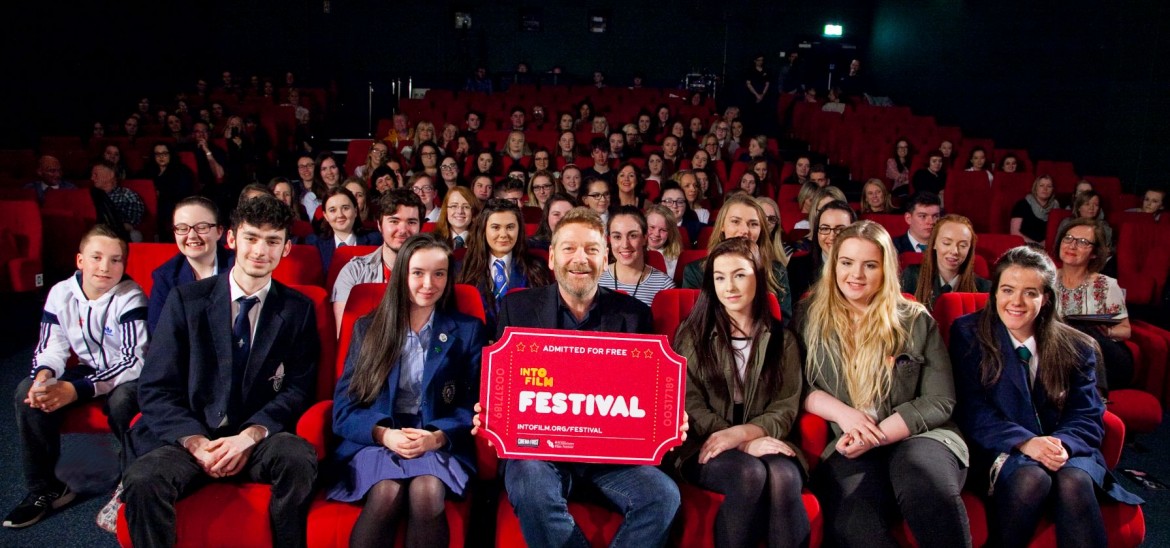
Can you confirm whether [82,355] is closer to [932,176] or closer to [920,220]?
[920,220]

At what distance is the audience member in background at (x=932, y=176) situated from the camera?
7.34 meters

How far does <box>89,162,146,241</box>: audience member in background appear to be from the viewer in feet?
19.5

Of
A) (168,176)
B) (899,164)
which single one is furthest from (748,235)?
(168,176)

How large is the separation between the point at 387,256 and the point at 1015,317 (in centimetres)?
241

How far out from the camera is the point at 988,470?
243 cm

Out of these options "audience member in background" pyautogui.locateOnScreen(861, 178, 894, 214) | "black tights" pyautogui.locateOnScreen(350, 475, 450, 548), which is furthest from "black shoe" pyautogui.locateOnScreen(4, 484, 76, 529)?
"audience member in background" pyautogui.locateOnScreen(861, 178, 894, 214)

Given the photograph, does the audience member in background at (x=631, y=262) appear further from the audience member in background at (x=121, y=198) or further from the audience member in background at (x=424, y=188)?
the audience member in background at (x=121, y=198)

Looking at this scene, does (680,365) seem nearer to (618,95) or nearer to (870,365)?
(870,365)

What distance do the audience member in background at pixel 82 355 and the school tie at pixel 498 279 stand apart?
51.2 inches

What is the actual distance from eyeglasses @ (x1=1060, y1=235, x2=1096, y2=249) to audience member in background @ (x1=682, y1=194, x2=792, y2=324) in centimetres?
123

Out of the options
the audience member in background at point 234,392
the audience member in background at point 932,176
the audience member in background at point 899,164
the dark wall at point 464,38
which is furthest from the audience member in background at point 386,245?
the dark wall at point 464,38

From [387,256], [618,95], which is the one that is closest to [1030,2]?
[618,95]

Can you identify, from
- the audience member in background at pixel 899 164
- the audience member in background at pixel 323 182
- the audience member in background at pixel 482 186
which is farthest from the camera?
the audience member in background at pixel 899 164

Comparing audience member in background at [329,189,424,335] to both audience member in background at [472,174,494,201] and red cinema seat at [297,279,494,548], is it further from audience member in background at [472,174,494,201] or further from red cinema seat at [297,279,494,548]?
audience member in background at [472,174,494,201]
